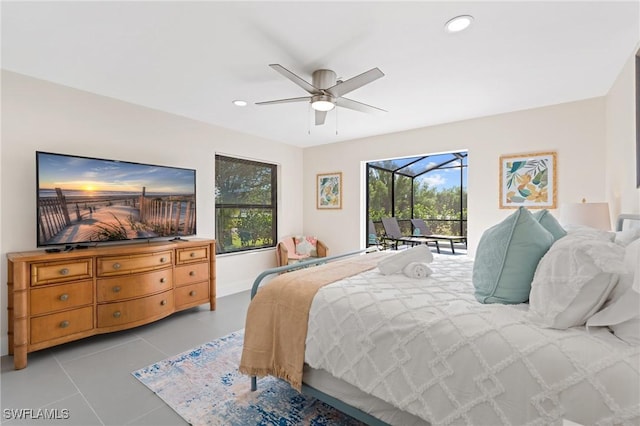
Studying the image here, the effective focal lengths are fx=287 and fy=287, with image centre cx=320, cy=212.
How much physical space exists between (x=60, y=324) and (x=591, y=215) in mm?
4594

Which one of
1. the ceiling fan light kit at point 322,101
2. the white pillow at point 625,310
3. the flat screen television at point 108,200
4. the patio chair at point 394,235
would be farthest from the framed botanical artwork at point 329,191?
the white pillow at point 625,310

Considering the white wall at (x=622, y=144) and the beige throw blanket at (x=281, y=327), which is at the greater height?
the white wall at (x=622, y=144)

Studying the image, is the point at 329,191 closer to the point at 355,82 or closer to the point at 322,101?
the point at 322,101

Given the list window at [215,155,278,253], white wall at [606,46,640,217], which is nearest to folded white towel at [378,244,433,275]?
white wall at [606,46,640,217]

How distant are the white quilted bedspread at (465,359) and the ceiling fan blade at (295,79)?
1507 millimetres

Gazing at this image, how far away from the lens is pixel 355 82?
217 cm

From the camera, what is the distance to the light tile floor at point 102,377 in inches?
69.2

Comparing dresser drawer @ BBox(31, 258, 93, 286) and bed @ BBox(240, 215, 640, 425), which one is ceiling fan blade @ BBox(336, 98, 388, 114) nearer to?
bed @ BBox(240, 215, 640, 425)

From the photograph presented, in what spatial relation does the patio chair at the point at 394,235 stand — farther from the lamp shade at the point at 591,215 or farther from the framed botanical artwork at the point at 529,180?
the lamp shade at the point at 591,215

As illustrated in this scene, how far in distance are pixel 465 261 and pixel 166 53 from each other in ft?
9.77

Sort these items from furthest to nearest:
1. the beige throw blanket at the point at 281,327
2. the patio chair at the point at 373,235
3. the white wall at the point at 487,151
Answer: the patio chair at the point at 373,235
the white wall at the point at 487,151
the beige throw blanket at the point at 281,327

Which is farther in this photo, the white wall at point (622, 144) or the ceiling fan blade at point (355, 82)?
the white wall at point (622, 144)

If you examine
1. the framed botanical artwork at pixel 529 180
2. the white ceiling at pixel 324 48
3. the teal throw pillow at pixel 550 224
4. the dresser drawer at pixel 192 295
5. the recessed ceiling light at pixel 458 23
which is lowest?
the dresser drawer at pixel 192 295

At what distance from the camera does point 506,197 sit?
3533 millimetres
